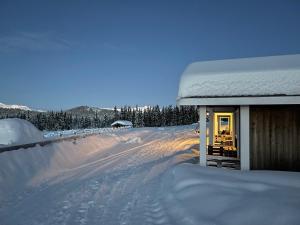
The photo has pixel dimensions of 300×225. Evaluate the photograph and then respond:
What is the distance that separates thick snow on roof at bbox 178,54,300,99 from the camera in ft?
29.2

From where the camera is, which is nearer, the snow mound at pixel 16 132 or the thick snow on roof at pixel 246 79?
the thick snow on roof at pixel 246 79

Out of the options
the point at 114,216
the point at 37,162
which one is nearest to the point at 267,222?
the point at 114,216

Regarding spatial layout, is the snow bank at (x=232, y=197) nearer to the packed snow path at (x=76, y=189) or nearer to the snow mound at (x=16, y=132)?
the packed snow path at (x=76, y=189)

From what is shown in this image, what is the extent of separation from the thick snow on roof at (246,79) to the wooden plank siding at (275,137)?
42.3 inches

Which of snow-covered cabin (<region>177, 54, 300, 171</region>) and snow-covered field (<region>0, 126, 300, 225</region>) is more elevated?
snow-covered cabin (<region>177, 54, 300, 171</region>)

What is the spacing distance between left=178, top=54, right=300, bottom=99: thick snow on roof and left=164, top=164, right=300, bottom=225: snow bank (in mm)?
2732

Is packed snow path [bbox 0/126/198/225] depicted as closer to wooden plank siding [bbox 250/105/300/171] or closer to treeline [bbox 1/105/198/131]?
wooden plank siding [bbox 250/105/300/171]

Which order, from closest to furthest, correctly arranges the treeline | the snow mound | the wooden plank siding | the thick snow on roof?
1. the thick snow on roof
2. the wooden plank siding
3. the snow mound
4. the treeline

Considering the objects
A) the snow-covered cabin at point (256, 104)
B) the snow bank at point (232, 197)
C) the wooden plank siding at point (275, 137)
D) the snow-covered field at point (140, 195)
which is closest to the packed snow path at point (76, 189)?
the snow-covered field at point (140, 195)

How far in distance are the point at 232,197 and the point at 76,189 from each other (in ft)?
16.4

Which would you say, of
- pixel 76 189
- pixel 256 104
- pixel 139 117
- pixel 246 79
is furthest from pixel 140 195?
pixel 139 117

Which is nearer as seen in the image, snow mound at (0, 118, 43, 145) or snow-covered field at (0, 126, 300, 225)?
snow-covered field at (0, 126, 300, 225)

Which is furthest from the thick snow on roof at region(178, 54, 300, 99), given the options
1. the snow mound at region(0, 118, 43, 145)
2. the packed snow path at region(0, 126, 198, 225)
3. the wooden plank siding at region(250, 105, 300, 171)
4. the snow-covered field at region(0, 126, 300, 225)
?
the snow mound at region(0, 118, 43, 145)

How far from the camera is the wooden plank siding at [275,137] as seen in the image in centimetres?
962
